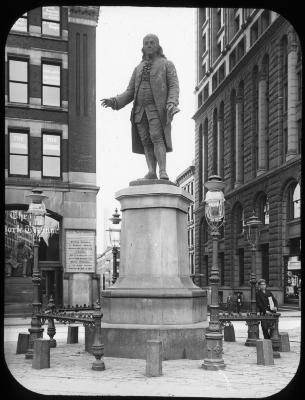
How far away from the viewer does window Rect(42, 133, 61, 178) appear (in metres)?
31.2

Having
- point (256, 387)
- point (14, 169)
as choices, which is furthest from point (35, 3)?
point (14, 169)

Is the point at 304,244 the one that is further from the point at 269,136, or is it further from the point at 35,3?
the point at 269,136

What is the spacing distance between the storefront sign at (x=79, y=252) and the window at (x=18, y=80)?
25.2ft

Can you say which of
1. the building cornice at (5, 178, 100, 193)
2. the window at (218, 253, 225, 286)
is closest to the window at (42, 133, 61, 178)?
the building cornice at (5, 178, 100, 193)

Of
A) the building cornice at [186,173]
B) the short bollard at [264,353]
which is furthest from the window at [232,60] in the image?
the short bollard at [264,353]

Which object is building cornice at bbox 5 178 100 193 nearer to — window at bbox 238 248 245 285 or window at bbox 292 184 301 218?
window at bbox 292 184 301 218

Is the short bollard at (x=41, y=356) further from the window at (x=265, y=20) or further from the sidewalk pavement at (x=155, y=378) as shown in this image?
the window at (x=265, y=20)

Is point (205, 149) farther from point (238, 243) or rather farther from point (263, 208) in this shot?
point (263, 208)

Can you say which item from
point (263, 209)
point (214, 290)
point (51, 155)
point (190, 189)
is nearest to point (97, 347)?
point (214, 290)

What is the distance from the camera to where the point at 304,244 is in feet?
23.6

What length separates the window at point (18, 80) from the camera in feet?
102

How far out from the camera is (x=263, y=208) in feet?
150

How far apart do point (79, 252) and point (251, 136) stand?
20.7 meters

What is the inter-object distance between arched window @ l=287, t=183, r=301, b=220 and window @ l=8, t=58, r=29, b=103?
1887 centimetres
